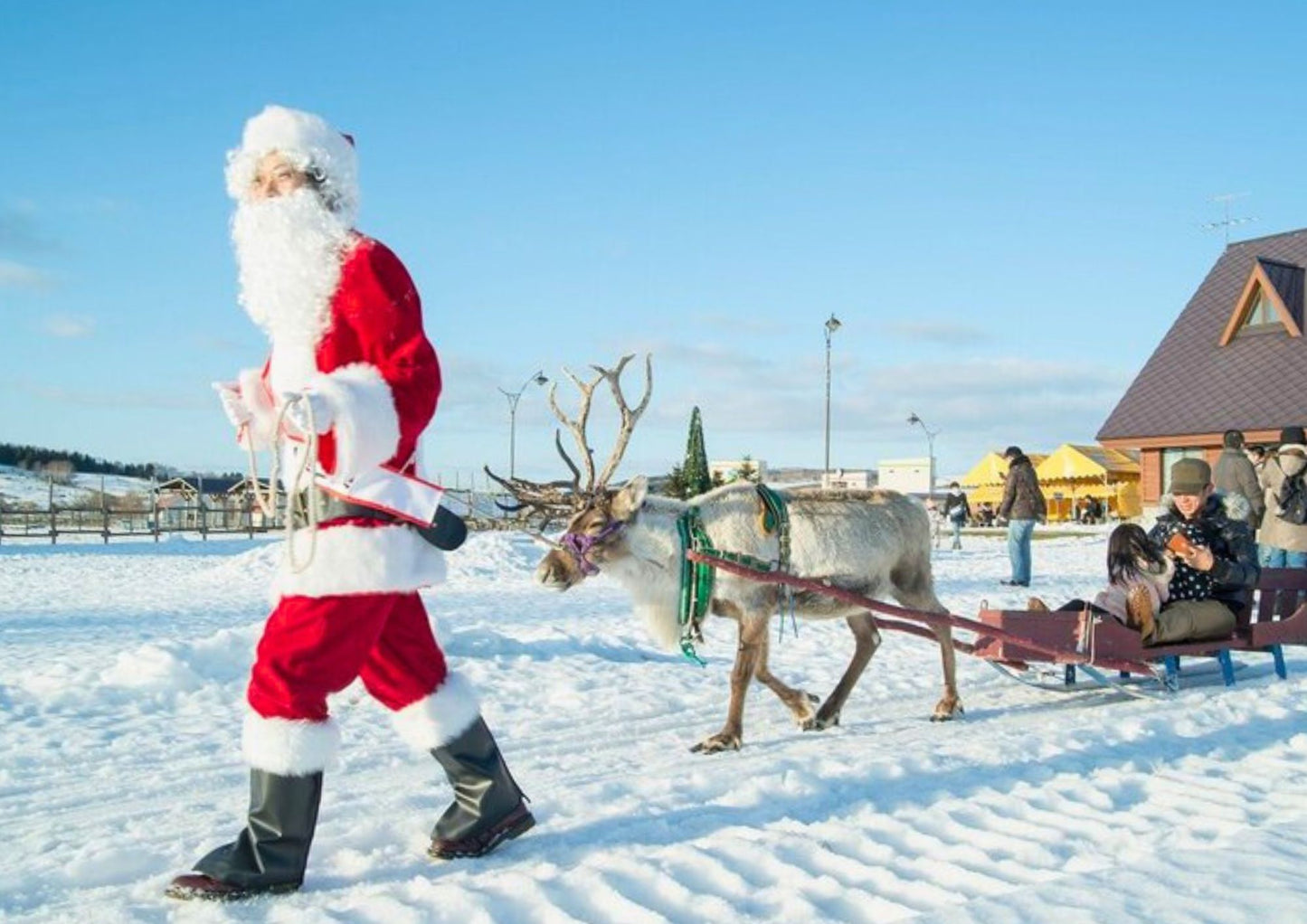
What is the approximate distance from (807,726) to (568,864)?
8.88 feet

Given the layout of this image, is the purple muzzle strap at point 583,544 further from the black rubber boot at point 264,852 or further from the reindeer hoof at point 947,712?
the black rubber boot at point 264,852

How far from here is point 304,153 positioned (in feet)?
12.0

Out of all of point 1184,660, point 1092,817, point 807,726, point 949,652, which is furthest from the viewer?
point 1184,660

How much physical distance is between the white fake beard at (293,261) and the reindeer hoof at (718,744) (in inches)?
113

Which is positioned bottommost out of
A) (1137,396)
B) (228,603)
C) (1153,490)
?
(228,603)

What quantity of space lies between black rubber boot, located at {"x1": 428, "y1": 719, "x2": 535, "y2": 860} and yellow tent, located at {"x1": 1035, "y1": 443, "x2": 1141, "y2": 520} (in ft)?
139

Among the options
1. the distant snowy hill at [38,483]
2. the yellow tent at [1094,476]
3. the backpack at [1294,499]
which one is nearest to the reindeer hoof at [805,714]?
the backpack at [1294,499]

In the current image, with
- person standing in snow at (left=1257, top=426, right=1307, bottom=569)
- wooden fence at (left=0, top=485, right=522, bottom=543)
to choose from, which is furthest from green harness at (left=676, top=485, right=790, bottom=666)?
wooden fence at (left=0, top=485, right=522, bottom=543)

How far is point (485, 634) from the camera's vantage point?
8.95m

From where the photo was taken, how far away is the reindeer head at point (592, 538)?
5.75 meters

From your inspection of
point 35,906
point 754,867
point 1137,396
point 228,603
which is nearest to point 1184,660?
point 754,867

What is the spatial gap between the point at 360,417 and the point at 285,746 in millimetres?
983

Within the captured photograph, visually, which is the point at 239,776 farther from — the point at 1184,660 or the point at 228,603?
the point at 228,603

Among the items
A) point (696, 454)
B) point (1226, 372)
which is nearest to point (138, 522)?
point (696, 454)
